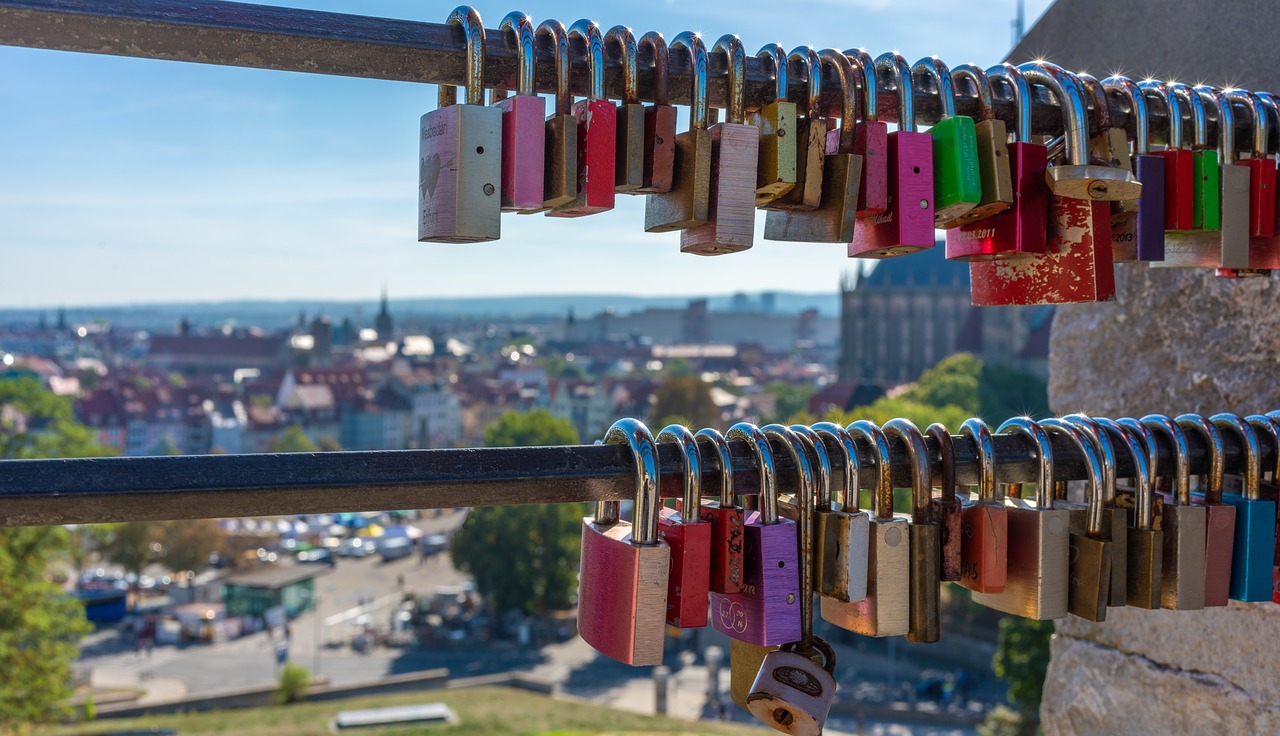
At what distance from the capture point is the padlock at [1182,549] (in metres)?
1.30

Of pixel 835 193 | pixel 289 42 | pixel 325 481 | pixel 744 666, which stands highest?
pixel 289 42

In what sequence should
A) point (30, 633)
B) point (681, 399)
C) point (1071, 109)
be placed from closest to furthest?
1. point (1071, 109)
2. point (30, 633)
3. point (681, 399)

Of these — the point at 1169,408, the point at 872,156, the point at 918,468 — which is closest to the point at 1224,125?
the point at 872,156

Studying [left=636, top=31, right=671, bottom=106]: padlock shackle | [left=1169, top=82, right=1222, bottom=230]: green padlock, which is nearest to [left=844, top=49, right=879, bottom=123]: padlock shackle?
[left=636, top=31, right=671, bottom=106]: padlock shackle

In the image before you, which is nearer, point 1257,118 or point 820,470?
point 820,470

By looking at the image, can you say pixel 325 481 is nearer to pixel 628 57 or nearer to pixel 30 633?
pixel 628 57

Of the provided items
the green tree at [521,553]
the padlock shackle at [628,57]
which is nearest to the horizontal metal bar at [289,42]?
the padlock shackle at [628,57]

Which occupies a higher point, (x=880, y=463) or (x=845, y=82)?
(x=845, y=82)

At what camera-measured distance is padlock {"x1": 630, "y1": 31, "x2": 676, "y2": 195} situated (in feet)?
3.85

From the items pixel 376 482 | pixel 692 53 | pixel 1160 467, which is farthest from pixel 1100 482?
pixel 376 482

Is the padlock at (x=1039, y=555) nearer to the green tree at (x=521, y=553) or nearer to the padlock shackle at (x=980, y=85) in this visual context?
the padlock shackle at (x=980, y=85)

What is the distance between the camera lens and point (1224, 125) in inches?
57.6

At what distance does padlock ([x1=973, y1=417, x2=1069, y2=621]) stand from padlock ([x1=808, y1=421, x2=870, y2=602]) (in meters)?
0.17

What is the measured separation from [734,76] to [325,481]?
565mm
